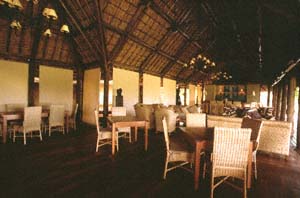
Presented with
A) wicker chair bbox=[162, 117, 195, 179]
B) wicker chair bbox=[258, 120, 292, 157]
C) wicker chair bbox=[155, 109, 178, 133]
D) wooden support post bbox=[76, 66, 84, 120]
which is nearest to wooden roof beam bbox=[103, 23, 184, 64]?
wooden support post bbox=[76, 66, 84, 120]

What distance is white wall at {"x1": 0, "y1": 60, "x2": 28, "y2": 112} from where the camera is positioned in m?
6.82

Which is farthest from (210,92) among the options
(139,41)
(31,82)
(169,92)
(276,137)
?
(31,82)

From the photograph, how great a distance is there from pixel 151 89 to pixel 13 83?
265 inches

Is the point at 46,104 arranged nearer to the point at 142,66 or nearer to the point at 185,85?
the point at 142,66

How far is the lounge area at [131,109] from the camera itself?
120 inches

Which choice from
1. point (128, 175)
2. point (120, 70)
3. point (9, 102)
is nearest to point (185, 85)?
point (120, 70)

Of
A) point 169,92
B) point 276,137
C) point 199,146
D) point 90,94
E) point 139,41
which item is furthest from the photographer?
point 169,92

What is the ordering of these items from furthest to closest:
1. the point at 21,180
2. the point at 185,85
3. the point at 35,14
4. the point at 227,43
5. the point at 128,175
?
the point at 185,85, the point at 227,43, the point at 35,14, the point at 128,175, the point at 21,180

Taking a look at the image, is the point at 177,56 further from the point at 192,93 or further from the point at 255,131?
the point at 255,131

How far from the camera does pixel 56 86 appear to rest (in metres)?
8.29

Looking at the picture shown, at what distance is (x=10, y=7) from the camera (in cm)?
325

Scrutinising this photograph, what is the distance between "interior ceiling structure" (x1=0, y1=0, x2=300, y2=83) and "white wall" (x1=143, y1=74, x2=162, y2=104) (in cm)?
58

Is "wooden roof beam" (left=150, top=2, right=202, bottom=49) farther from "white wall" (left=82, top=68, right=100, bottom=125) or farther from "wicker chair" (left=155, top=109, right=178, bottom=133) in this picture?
"wicker chair" (left=155, top=109, right=178, bottom=133)

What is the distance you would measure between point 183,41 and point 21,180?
9786 mm
